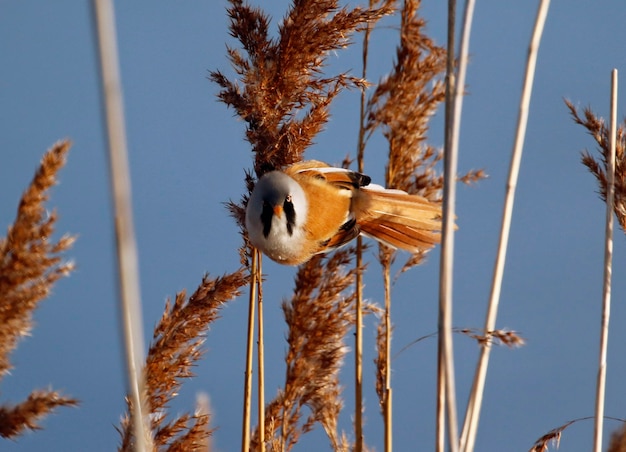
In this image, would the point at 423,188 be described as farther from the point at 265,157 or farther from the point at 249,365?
the point at 249,365

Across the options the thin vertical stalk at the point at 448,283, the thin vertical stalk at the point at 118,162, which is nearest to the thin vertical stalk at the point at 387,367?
the thin vertical stalk at the point at 448,283

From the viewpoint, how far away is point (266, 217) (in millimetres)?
2830

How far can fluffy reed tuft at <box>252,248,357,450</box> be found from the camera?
9.37ft

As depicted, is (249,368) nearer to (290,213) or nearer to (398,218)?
(290,213)

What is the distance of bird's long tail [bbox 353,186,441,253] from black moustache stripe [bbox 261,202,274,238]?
1.73 feet

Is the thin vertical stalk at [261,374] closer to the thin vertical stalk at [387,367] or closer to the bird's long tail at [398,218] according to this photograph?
the thin vertical stalk at [387,367]

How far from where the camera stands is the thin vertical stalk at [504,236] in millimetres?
2096

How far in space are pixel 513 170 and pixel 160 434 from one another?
1301 millimetres

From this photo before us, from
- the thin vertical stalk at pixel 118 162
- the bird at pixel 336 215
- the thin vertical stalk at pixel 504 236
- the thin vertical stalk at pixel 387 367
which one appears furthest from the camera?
the bird at pixel 336 215

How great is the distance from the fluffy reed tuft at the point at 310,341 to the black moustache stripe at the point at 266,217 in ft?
0.68

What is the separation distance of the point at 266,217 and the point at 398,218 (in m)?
0.64

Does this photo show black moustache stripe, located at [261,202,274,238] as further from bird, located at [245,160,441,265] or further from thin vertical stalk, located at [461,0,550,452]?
thin vertical stalk, located at [461,0,550,452]

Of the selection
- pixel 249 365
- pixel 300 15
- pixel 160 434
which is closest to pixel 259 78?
pixel 300 15

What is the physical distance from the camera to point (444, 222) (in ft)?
5.42
